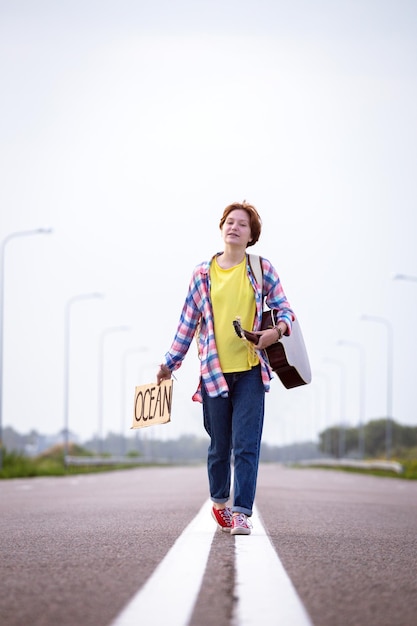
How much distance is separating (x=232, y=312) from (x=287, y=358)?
0.47 m

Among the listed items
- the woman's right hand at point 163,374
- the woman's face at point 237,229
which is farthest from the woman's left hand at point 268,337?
the woman's right hand at point 163,374

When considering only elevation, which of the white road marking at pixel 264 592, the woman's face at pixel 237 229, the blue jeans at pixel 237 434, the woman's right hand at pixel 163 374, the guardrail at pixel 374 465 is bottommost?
the guardrail at pixel 374 465

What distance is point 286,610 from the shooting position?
395cm

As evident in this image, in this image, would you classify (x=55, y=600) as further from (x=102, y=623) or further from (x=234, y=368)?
(x=234, y=368)

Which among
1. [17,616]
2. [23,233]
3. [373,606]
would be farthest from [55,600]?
[23,233]

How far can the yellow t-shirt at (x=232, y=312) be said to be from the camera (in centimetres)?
715

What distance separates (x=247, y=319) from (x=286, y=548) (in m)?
1.68

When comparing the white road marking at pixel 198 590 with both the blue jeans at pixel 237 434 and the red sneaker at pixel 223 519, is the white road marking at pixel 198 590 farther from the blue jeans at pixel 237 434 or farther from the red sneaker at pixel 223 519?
the red sneaker at pixel 223 519

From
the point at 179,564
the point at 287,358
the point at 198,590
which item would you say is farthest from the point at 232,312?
the point at 198,590

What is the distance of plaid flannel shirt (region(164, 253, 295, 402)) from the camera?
712 centimetres

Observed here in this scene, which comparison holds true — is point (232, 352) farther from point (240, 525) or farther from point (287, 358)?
point (240, 525)

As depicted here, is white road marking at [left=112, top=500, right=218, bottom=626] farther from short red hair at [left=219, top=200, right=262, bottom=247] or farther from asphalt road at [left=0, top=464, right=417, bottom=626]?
short red hair at [left=219, top=200, right=262, bottom=247]

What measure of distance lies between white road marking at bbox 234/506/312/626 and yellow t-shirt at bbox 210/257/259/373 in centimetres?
142

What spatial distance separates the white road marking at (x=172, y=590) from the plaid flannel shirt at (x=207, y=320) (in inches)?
46.1
